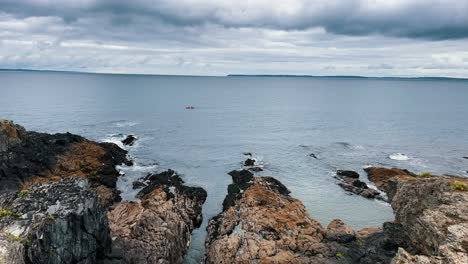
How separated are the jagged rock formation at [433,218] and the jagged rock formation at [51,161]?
112 feet

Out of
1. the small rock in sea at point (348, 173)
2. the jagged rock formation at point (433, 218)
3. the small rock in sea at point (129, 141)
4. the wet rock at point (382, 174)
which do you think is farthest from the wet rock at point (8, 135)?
the wet rock at point (382, 174)

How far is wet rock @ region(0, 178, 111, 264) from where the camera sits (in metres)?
24.0

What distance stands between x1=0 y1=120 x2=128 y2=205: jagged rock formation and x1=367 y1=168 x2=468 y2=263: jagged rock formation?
34.2m

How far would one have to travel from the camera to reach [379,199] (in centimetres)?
5309

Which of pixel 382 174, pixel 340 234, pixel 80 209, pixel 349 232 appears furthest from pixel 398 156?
pixel 80 209

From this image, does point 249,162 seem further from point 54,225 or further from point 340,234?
point 54,225

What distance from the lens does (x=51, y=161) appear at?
178 feet

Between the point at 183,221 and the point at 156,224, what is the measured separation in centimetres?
502

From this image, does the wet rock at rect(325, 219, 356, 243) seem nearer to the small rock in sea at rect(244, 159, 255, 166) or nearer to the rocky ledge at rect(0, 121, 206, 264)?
the rocky ledge at rect(0, 121, 206, 264)

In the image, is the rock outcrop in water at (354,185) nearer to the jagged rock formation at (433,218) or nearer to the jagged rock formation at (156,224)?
the jagged rock formation at (433,218)

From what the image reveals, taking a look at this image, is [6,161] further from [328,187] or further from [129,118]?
[129,118]

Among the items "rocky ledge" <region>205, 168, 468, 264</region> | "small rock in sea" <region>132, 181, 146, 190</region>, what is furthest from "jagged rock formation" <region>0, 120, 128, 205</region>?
"rocky ledge" <region>205, 168, 468, 264</region>

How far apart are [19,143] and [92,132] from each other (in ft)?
120

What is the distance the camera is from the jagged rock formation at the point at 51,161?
48.4 metres
